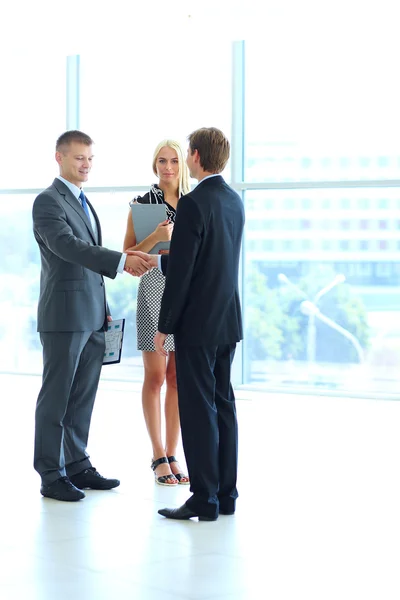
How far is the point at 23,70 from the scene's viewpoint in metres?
8.43

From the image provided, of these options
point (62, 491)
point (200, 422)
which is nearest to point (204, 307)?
point (200, 422)

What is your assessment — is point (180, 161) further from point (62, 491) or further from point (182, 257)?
point (62, 491)

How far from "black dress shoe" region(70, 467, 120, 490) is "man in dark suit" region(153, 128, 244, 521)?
1.83ft

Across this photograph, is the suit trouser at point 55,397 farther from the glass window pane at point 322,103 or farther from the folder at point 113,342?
the glass window pane at point 322,103

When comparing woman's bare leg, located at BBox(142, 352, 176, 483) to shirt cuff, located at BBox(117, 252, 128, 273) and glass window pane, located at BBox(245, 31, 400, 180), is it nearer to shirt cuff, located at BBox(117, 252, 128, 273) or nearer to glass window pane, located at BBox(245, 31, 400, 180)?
shirt cuff, located at BBox(117, 252, 128, 273)

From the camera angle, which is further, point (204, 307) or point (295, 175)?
point (295, 175)

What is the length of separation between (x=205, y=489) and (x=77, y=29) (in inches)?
201

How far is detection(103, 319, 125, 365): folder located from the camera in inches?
160

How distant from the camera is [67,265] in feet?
12.4

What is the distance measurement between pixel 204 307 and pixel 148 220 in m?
0.80

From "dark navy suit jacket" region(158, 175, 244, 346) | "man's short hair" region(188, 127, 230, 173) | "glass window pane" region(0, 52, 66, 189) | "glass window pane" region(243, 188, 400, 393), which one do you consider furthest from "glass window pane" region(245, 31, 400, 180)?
"dark navy suit jacket" region(158, 175, 244, 346)

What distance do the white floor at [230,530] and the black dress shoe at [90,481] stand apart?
0.05 meters

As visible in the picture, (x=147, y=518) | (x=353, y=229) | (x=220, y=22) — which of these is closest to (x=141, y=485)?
(x=147, y=518)

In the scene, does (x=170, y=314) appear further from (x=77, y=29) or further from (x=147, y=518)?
(x=77, y=29)
